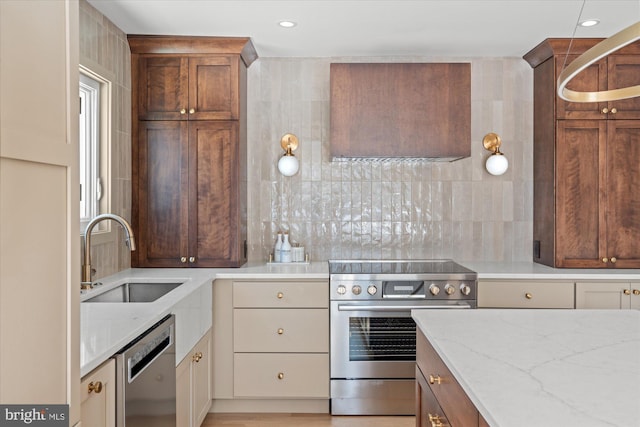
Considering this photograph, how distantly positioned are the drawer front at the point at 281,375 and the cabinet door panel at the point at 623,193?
2009 millimetres

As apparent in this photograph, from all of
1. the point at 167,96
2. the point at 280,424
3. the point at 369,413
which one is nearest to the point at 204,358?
the point at 280,424

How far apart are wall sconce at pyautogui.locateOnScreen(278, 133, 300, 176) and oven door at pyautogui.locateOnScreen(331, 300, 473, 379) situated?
100 centimetres

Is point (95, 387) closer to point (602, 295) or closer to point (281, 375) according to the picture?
point (281, 375)

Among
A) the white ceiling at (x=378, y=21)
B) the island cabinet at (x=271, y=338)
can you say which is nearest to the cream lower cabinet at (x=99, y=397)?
the island cabinet at (x=271, y=338)

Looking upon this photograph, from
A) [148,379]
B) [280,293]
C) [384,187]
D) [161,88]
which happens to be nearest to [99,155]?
[161,88]

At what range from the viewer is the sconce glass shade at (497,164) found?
367cm

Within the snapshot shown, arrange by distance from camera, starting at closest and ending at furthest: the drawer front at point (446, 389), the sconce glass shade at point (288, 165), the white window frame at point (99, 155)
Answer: the drawer front at point (446, 389)
the white window frame at point (99, 155)
the sconce glass shade at point (288, 165)

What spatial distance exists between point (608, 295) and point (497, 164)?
108 centimetres

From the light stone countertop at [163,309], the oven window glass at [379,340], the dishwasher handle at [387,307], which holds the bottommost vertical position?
the oven window glass at [379,340]

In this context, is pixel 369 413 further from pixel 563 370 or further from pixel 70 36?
pixel 70 36

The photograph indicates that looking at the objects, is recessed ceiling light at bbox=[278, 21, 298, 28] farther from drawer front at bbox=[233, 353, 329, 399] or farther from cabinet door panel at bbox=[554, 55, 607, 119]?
drawer front at bbox=[233, 353, 329, 399]

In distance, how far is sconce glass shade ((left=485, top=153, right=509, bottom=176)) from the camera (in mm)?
3674

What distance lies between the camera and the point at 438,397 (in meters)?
1.61

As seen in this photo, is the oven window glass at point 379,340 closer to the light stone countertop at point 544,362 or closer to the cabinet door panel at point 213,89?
the light stone countertop at point 544,362
